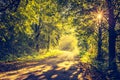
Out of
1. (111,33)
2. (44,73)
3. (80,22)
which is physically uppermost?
(80,22)

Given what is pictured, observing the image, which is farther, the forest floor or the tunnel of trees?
the tunnel of trees

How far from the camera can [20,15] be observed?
3347 centimetres

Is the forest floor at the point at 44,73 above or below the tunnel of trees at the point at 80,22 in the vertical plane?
below

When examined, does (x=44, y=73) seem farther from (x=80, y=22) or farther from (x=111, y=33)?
(x=80, y=22)

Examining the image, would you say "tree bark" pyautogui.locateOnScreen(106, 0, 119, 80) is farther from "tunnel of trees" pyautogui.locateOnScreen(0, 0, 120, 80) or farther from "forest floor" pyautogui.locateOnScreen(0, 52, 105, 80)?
"forest floor" pyautogui.locateOnScreen(0, 52, 105, 80)

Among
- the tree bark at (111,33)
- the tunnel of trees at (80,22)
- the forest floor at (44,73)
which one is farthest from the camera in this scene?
the tunnel of trees at (80,22)

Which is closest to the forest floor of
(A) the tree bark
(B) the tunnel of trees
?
(B) the tunnel of trees

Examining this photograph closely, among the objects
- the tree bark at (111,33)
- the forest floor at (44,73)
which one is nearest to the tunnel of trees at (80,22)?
the tree bark at (111,33)

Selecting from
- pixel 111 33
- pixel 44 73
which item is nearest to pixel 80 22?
pixel 111 33

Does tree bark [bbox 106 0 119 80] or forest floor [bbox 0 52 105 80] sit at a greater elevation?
tree bark [bbox 106 0 119 80]

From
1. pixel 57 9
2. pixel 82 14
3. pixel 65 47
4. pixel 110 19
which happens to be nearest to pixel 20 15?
pixel 57 9

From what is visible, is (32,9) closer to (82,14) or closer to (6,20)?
(6,20)

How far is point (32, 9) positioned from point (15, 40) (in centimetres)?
1144

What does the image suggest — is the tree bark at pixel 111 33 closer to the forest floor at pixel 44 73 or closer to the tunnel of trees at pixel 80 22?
the tunnel of trees at pixel 80 22
